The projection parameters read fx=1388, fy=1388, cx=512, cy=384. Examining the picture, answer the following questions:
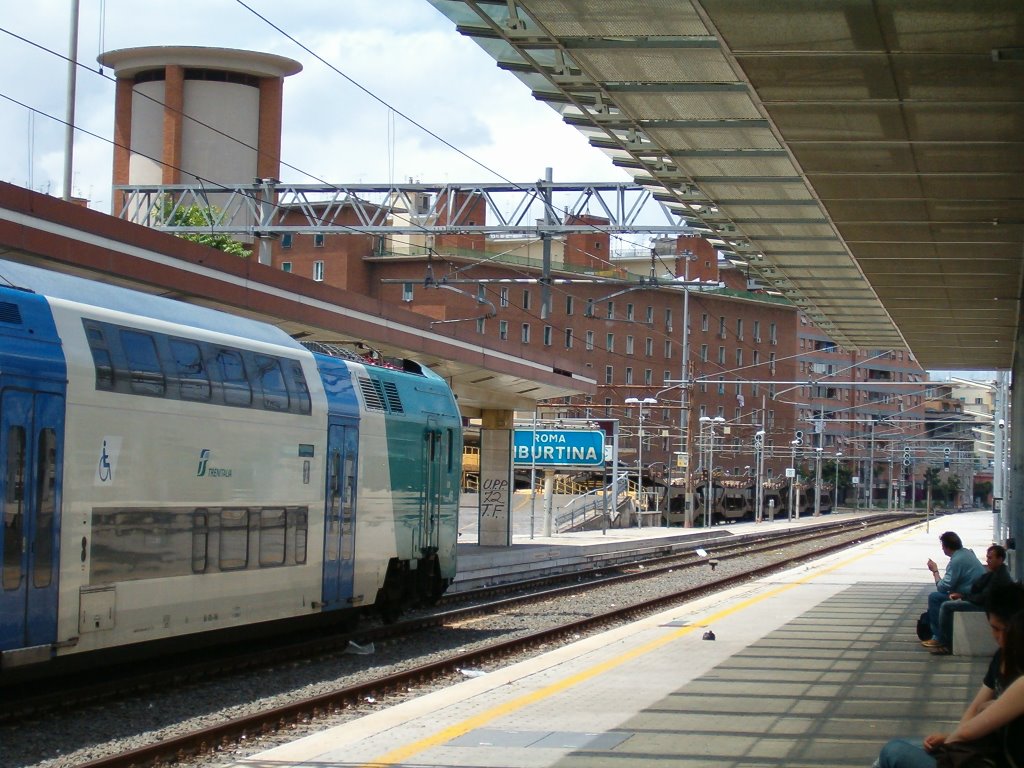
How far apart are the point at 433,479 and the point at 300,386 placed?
162 inches

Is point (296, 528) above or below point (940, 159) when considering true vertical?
below

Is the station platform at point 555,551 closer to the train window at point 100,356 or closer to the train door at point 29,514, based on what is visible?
the train window at point 100,356

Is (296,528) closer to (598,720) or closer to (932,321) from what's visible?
(598,720)

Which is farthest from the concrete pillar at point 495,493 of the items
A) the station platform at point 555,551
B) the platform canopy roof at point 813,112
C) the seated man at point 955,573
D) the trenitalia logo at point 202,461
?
the trenitalia logo at point 202,461

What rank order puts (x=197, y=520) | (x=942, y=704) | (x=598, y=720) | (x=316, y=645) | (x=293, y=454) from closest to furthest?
(x=598, y=720) → (x=942, y=704) → (x=197, y=520) → (x=293, y=454) → (x=316, y=645)

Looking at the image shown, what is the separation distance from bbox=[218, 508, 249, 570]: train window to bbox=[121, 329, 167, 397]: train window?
5.07 ft

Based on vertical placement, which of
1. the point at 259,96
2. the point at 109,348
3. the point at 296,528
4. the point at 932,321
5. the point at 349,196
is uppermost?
the point at 259,96

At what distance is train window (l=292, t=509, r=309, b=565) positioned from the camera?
14.0 m

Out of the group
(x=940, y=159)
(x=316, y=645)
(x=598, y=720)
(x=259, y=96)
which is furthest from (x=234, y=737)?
(x=259, y=96)

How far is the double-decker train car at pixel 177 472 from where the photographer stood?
999 centimetres

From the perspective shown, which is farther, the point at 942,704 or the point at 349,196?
the point at 349,196

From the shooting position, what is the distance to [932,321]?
2148 cm

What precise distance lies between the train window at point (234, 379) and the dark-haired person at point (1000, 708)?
25.7ft

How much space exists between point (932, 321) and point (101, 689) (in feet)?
47.6
